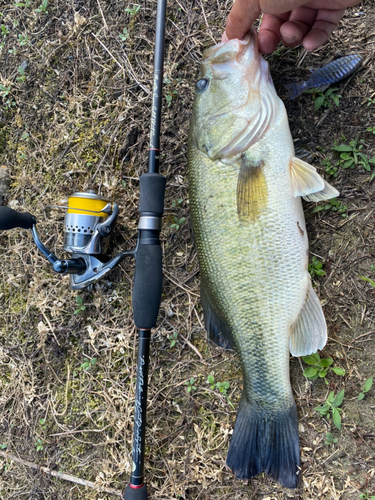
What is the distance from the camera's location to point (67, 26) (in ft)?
9.25

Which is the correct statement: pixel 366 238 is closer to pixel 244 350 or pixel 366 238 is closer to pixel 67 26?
pixel 244 350

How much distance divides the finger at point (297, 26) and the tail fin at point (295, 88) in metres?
0.21

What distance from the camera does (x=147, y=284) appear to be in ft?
6.64

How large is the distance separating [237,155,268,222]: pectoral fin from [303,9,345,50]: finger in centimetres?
80

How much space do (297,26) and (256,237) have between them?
123 cm

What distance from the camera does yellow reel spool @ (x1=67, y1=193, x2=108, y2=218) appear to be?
2332mm

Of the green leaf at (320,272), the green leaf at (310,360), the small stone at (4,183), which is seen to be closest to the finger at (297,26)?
the green leaf at (320,272)

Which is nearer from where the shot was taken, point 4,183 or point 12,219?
point 12,219

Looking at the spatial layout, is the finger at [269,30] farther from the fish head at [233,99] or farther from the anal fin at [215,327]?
the anal fin at [215,327]

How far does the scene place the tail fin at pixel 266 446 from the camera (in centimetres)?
189

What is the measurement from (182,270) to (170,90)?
1.26 m

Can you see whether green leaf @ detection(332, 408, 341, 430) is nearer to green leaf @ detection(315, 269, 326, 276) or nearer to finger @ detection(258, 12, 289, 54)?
green leaf @ detection(315, 269, 326, 276)

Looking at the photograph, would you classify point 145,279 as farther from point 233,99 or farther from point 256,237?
point 233,99

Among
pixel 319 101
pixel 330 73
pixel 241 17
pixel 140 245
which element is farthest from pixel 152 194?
pixel 330 73
